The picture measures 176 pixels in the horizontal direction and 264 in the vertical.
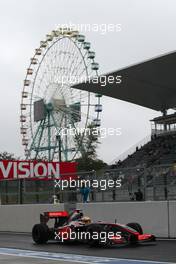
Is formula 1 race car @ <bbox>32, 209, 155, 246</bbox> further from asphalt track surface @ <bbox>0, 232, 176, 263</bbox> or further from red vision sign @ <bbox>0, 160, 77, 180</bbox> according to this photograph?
red vision sign @ <bbox>0, 160, 77, 180</bbox>

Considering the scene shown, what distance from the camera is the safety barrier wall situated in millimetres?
17281

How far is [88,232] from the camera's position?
1491 cm

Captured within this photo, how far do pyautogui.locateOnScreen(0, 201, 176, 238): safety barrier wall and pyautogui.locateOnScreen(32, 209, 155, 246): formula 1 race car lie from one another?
1661 millimetres

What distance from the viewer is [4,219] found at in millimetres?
24609

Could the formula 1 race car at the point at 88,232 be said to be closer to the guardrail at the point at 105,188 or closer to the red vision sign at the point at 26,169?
the guardrail at the point at 105,188

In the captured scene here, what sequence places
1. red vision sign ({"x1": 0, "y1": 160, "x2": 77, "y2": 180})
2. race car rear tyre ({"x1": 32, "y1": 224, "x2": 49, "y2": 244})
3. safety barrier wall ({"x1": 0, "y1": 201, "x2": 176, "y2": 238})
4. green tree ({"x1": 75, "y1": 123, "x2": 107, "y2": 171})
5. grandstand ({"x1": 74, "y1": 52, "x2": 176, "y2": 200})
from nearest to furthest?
race car rear tyre ({"x1": 32, "y1": 224, "x2": 49, "y2": 244}) → safety barrier wall ({"x1": 0, "y1": 201, "x2": 176, "y2": 238}) → red vision sign ({"x1": 0, "y1": 160, "x2": 77, "y2": 180}) → grandstand ({"x1": 74, "y1": 52, "x2": 176, "y2": 200}) → green tree ({"x1": 75, "y1": 123, "x2": 107, "y2": 171})

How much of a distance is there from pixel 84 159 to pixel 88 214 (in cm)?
4025

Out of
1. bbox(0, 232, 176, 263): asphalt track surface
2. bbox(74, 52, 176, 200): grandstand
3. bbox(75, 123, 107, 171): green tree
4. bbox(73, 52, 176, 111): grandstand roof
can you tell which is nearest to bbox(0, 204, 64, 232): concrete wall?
bbox(0, 232, 176, 263): asphalt track surface

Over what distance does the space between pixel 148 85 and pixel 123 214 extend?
36.6 meters

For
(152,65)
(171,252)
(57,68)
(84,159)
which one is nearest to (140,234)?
(171,252)

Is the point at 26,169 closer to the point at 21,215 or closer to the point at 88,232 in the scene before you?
the point at 21,215

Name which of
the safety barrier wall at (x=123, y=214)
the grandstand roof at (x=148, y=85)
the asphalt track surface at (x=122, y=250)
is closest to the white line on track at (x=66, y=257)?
the asphalt track surface at (x=122, y=250)

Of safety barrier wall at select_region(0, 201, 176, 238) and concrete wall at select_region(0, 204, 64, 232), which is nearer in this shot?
safety barrier wall at select_region(0, 201, 176, 238)

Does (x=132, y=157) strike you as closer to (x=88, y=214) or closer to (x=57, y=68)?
(x=57, y=68)
